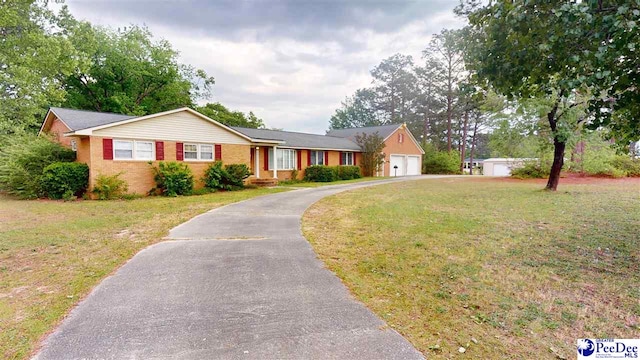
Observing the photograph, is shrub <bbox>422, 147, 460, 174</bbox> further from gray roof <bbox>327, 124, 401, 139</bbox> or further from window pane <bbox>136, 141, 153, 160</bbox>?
window pane <bbox>136, 141, 153, 160</bbox>

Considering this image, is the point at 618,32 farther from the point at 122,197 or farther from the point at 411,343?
the point at 122,197

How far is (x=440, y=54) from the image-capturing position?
39219 mm

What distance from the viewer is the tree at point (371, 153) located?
2627 centimetres

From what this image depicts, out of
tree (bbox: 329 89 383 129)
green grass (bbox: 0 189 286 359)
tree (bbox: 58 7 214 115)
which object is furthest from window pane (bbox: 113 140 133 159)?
tree (bbox: 329 89 383 129)

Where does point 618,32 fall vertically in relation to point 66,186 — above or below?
above

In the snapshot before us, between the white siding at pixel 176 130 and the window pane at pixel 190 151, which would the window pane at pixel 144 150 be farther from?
the window pane at pixel 190 151

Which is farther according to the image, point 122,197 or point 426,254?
point 122,197

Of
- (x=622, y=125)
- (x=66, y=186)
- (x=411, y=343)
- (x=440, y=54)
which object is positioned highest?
(x=440, y=54)

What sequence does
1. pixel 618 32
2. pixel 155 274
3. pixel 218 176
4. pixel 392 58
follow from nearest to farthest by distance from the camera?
pixel 618 32 < pixel 155 274 < pixel 218 176 < pixel 392 58

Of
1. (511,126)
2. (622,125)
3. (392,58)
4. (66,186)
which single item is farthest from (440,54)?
(66,186)

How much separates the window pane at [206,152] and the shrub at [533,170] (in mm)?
21709

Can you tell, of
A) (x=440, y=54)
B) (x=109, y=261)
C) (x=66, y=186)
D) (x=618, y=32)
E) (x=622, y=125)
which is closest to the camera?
(x=618, y=32)

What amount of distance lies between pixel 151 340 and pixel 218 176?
13624mm

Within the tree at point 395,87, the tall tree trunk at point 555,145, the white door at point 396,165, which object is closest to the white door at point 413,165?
the white door at point 396,165
